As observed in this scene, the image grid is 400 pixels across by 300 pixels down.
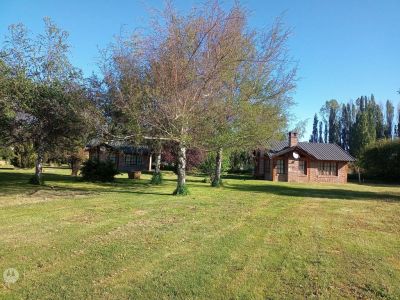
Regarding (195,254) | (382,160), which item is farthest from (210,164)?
(382,160)

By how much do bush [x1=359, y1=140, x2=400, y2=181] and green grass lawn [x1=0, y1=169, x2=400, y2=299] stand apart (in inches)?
1364

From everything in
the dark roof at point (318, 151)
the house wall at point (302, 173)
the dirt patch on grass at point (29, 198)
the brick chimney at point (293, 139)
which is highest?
the brick chimney at point (293, 139)

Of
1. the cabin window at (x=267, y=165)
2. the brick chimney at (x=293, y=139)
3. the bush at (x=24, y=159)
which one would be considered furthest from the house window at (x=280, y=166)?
the bush at (x=24, y=159)

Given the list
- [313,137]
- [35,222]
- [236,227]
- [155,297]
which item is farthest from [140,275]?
[313,137]

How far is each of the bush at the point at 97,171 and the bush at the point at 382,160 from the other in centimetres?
3095

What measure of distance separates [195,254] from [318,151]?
3607 cm

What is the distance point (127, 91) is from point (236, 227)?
8627mm

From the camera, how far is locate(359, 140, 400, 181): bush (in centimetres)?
4325

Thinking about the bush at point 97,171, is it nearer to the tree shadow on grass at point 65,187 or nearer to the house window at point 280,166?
the tree shadow on grass at point 65,187

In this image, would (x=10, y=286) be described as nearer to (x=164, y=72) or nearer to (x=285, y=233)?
(x=285, y=233)

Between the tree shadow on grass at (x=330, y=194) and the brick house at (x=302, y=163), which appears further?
the brick house at (x=302, y=163)

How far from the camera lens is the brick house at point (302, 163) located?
38.4 meters

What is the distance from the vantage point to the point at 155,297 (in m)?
5.12

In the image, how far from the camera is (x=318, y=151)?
41094 mm
